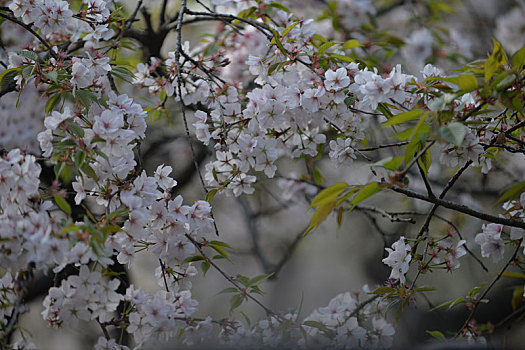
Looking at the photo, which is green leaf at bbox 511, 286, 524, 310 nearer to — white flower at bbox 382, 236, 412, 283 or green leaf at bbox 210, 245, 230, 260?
white flower at bbox 382, 236, 412, 283

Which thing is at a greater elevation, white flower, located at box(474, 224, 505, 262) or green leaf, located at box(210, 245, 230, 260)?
white flower, located at box(474, 224, 505, 262)

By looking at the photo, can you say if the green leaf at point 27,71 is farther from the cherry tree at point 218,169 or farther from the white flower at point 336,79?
the white flower at point 336,79

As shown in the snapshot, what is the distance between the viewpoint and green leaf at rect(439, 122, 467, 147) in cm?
73

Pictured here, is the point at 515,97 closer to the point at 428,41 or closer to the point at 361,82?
the point at 361,82

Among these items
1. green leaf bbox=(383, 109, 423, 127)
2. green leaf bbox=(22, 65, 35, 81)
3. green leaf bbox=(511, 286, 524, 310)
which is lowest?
green leaf bbox=(511, 286, 524, 310)

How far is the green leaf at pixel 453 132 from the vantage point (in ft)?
2.39

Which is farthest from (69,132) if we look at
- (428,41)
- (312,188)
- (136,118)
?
(428,41)

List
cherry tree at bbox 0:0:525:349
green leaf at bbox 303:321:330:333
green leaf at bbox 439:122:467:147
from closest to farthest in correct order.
Answer: green leaf at bbox 439:122:467:147 → cherry tree at bbox 0:0:525:349 → green leaf at bbox 303:321:330:333

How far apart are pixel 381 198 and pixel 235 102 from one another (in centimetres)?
239

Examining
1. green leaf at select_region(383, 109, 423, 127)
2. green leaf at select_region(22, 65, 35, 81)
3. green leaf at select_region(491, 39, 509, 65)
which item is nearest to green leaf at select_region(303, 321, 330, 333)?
green leaf at select_region(383, 109, 423, 127)

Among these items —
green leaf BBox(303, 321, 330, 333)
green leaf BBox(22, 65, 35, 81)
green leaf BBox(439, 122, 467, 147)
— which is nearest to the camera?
green leaf BBox(439, 122, 467, 147)

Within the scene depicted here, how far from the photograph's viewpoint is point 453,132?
29.4 inches

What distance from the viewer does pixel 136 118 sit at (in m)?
1.01

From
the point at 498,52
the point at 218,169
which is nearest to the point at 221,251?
the point at 218,169
